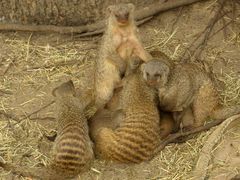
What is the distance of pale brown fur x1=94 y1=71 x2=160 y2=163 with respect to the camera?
4.27m

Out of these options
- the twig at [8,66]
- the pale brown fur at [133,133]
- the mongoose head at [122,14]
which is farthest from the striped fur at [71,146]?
the twig at [8,66]

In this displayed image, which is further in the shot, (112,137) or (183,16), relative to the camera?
(183,16)

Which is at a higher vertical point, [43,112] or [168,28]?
[168,28]

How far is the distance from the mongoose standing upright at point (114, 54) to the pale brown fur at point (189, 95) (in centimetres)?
32

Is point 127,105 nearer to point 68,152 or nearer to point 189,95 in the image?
point 189,95

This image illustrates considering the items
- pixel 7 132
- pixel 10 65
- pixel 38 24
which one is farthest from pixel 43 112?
pixel 38 24

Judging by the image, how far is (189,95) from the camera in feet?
15.5

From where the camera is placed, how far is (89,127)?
15.0ft

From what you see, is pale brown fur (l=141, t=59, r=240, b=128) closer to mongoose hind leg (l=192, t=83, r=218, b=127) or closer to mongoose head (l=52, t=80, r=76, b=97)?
mongoose hind leg (l=192, t=83, r=218, b=127)

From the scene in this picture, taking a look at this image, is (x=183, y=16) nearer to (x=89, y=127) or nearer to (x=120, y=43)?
(x=120, y=43)

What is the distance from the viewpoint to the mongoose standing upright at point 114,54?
5.00m

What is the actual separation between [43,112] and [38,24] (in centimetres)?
118

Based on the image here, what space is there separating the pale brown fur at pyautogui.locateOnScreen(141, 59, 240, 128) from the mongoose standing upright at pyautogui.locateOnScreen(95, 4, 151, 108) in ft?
1.04

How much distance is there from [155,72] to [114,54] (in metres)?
0.60
